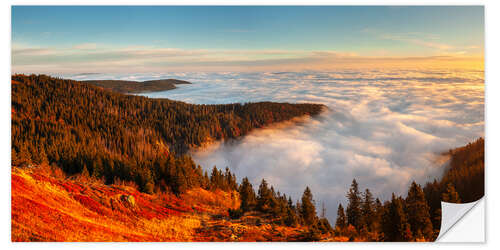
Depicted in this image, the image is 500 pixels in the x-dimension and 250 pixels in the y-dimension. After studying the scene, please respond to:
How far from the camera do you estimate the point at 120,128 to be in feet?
21.2

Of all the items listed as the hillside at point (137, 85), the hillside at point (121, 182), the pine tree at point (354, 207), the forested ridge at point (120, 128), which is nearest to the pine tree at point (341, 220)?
the pine tree at point (354, 207)

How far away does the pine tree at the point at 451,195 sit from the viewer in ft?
17.0

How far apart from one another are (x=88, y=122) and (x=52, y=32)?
2869 millimetres

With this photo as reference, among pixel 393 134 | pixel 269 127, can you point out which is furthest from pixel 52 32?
pixel 393 134

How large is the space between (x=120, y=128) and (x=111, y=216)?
2.80 metres

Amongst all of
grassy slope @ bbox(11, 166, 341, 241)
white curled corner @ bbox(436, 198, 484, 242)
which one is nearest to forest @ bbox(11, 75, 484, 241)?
white curled corner @ bbox(436, 198, 484, 242)

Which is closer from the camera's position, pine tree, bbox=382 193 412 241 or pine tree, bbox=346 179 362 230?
pine tree, bbox=382 193 412 241

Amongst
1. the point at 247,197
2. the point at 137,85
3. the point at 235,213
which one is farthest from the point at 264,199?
the point at 137,85

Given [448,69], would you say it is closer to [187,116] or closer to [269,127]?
[269,127]

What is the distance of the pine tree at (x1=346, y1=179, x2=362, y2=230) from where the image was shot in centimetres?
529

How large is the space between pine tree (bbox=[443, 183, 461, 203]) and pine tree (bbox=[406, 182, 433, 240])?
0.53 meters

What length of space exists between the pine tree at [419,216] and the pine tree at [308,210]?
2412 millimetres

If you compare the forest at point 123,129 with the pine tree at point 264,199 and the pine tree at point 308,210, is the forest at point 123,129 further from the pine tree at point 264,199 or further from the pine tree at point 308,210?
the pine tree at point 308,210

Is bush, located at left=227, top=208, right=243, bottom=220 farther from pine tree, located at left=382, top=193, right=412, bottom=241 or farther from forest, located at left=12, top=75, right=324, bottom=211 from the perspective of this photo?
pine tree, located at left=382, top=193, right=412, bottom=241
